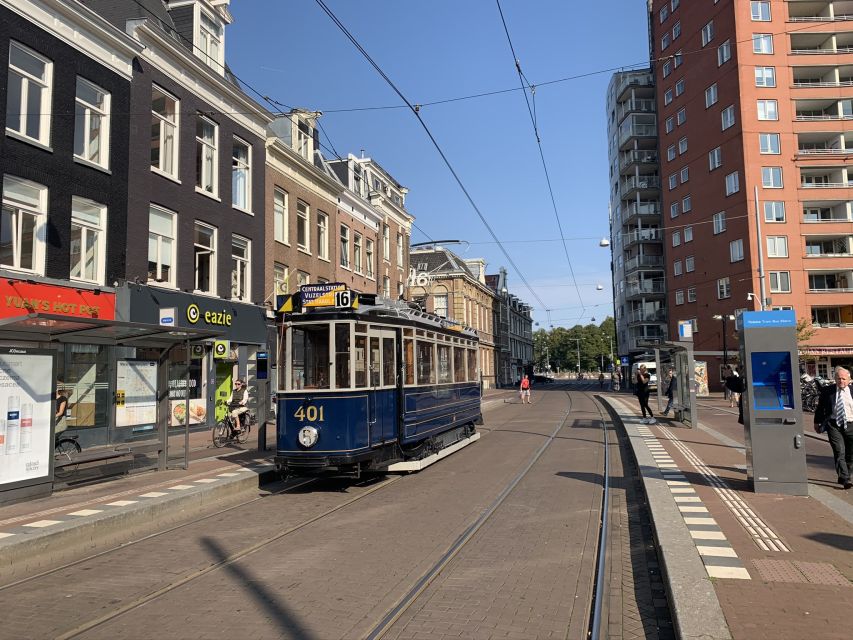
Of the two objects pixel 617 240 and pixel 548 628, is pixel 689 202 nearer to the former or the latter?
pixel 617 240

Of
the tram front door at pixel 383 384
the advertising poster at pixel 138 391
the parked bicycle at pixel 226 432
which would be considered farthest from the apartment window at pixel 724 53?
the advertising poster at pixel 138 391

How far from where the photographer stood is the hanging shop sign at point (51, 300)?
13.8 m

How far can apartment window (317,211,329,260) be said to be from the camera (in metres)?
29.2

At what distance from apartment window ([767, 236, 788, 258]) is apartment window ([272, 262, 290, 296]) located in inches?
1333

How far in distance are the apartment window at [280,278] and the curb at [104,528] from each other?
15433 mm

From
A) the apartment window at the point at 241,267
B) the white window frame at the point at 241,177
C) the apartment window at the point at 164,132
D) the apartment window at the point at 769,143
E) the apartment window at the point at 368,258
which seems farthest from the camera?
the apartment window at the point at 769,143

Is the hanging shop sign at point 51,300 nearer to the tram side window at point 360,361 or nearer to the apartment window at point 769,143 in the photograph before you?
the tram side window at point 360,361

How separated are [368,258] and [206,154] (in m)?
14.3

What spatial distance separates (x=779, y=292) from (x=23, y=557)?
4615 cm

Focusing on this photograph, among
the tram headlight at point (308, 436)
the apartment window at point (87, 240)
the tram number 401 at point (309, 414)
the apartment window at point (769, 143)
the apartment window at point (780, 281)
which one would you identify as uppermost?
the apartment window at point (769, 143)

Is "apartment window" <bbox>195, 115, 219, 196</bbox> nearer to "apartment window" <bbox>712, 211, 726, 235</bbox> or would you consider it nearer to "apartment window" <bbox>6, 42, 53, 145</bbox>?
"apartment window" <bbox>6, 42, 53, 145</bbox>

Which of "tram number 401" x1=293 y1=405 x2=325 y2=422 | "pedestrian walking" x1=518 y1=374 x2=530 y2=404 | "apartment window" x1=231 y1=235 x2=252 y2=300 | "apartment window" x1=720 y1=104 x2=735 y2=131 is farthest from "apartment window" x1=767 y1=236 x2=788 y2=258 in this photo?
"tram number 401" x1=293 y1=405 x2=325 y2=422

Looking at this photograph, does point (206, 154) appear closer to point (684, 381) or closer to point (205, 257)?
point (205, 257)

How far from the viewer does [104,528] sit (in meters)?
7.68
